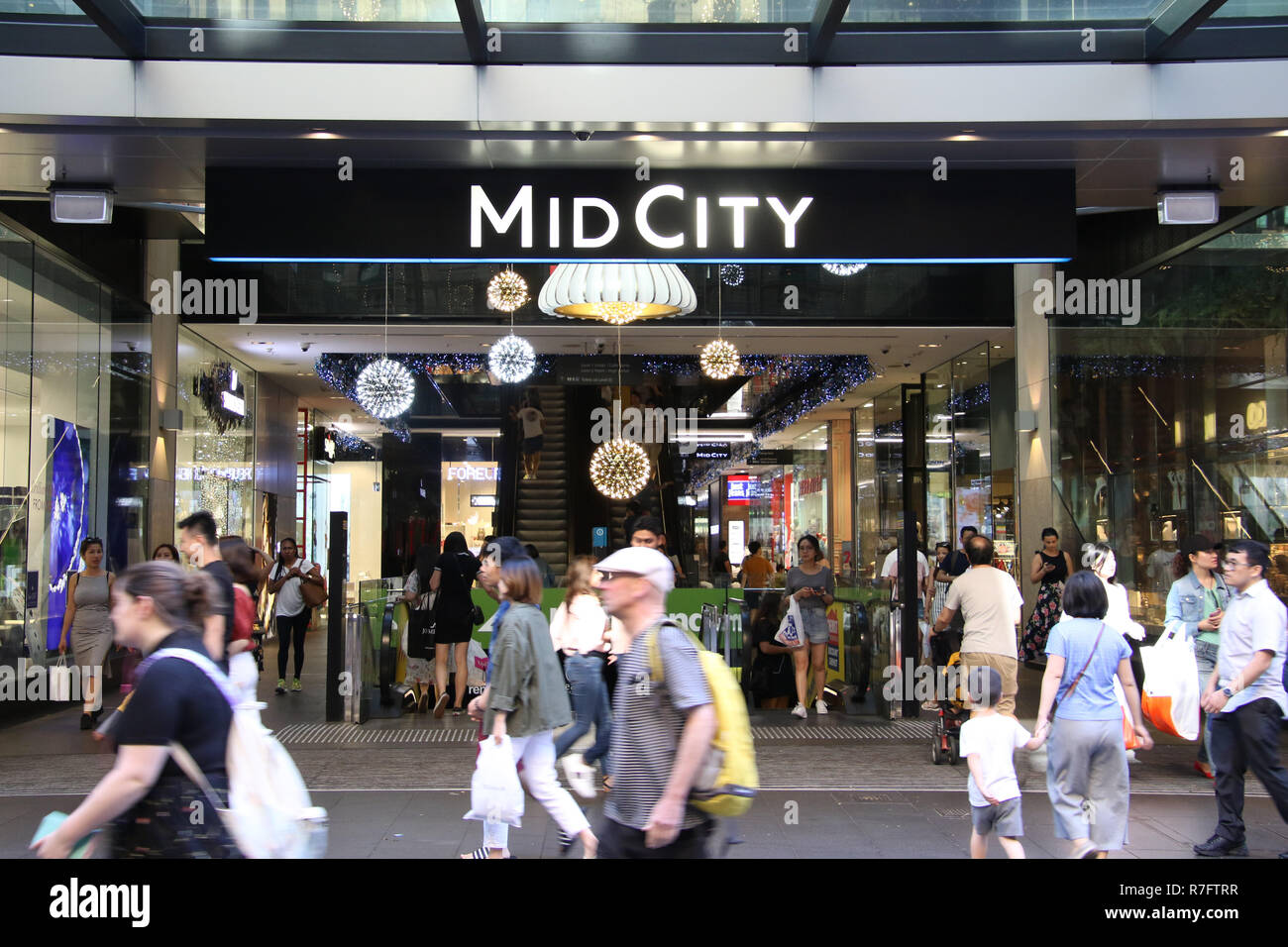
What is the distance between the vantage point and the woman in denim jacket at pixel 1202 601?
7.49 m

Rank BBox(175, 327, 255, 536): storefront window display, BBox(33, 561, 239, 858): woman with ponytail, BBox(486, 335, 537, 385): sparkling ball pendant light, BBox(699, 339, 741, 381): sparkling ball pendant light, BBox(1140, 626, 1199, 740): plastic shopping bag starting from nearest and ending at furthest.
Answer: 1. BBox(33, 561, 239, 858): woman with ponytail
2. BBox(1140, 626, 1199, 740): plastic shopping bag
3. BBox(486, 335, 537, 385): sparkling ball pendant light
4. BBox(699, 339, 741, 381): sparkling ball pendant light
5. BBox(175, 327, 255, 536): storefront window display

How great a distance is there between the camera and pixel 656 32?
6852mm

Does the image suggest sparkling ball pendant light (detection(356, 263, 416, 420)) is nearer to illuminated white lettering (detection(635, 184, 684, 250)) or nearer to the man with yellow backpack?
illuminated white lettering (detection(635, 184, 684, 250))

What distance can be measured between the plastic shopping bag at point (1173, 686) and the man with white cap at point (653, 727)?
15.8 feet

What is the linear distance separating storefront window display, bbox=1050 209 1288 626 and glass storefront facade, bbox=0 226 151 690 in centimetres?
1139

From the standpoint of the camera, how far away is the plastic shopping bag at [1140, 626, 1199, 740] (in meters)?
7.16

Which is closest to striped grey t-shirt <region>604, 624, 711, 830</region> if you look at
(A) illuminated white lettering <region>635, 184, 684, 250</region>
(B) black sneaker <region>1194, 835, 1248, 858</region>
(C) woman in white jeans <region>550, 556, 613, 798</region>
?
(C) woman in white jeans <region>550, 556, 613, 798</region>

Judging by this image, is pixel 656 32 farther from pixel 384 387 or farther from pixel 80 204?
pixel 384 387

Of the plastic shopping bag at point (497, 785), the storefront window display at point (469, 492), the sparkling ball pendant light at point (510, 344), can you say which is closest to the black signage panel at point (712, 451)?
the storefront window display at point (469, 492)

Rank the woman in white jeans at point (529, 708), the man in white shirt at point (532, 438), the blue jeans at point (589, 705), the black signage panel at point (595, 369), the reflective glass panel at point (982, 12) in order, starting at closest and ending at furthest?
the woman in white jeans at point (529, 708)
the blue jeans at point (589, 705)
the reflective glass panel at point (982, 12)
the black signage panel at point (595, 369)
the man in white shirt at point (532, 438)

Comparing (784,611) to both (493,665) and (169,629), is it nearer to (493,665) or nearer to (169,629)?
(493,665)

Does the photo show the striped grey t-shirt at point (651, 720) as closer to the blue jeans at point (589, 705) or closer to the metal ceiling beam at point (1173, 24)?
the blue jeans at point (589, 705)
